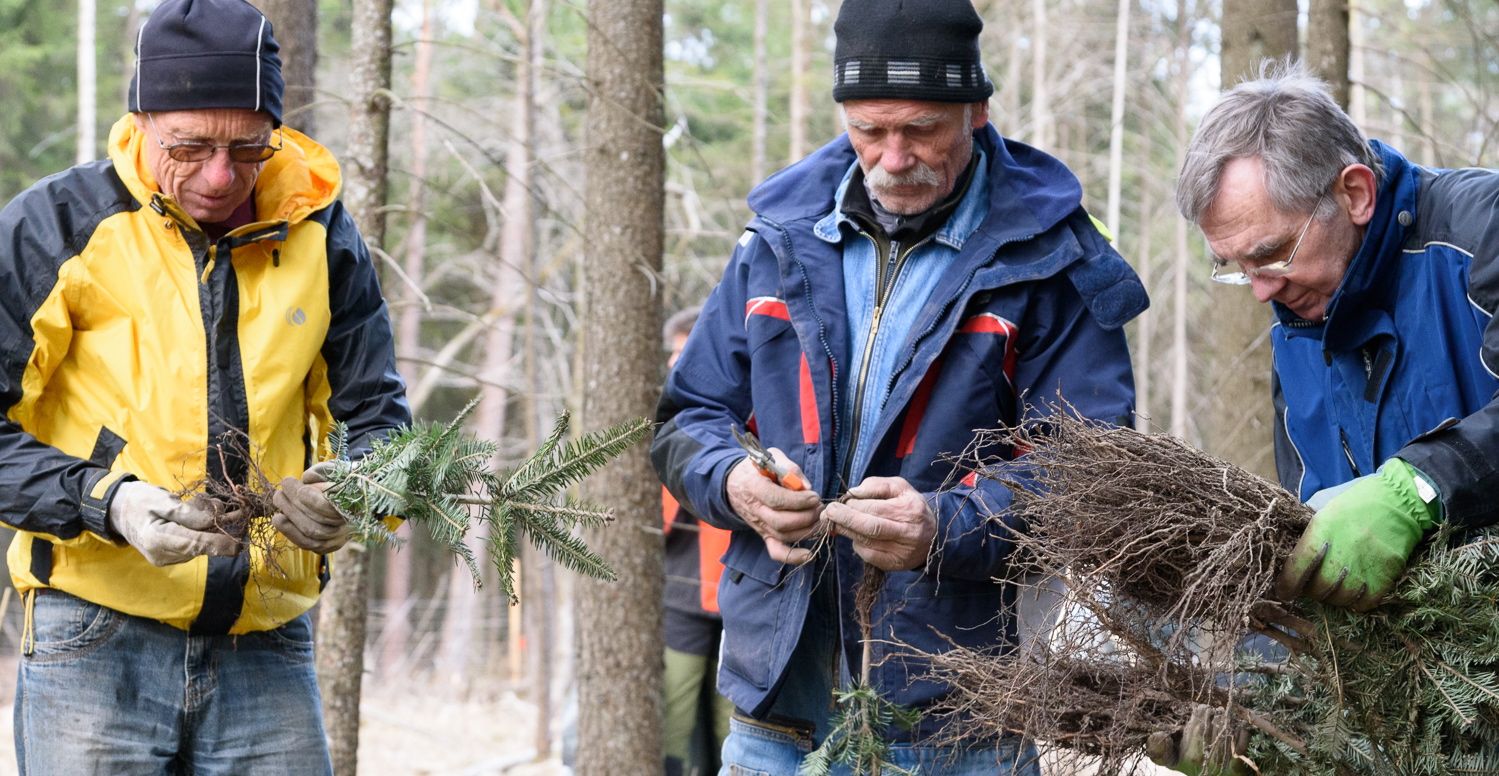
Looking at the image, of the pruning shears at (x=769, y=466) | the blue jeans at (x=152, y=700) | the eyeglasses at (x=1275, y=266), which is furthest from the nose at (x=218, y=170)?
the eyeglasses at (x=1275, y=266)

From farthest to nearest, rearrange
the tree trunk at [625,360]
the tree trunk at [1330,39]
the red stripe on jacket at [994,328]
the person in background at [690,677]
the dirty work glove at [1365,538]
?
the tree trunk at [1330,39] → the person in background at [690,677] → the tree trunk at [625,360] → the red stripe on jacket at [994,328] → the dirty work glove at [1365,538]

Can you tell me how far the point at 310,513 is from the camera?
8.77 feet

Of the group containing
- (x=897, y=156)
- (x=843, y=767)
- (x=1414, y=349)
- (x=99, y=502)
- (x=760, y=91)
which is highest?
(x=760, y=91)

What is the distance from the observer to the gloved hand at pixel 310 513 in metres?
2.65

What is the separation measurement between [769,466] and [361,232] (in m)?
2.41

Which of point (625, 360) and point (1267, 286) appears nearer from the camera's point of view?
point (1267, 286)

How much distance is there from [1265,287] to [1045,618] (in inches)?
31.4

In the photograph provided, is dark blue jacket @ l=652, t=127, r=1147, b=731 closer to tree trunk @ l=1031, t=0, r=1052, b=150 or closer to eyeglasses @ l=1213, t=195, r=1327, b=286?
eyeglasses @ l=1213, t=195, r=1327, b=286

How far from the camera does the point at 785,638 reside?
2838 millimetres

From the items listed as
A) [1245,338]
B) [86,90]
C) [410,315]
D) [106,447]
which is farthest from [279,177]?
[410,315]

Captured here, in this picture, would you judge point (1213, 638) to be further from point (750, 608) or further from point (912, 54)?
point (912, 54)

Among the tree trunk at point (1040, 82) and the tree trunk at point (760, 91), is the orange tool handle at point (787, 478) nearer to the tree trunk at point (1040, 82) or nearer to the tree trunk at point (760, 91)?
the tree trunk at point (760, 91)

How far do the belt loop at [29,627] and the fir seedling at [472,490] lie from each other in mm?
762

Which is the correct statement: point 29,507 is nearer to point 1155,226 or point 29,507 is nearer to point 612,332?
point 612,332
